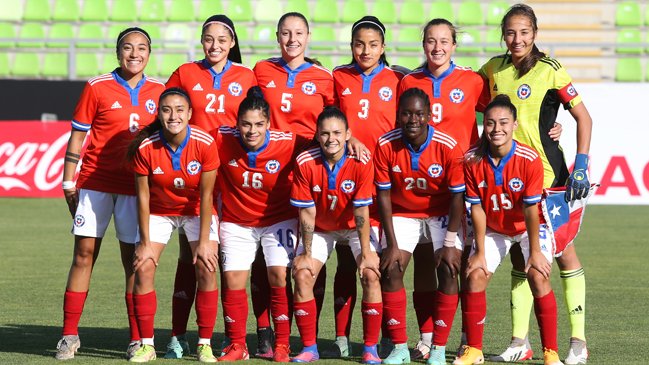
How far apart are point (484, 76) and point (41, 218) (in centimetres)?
779

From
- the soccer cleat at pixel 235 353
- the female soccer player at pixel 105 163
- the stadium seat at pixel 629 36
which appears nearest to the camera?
the soccer cleat at pixel 235 353

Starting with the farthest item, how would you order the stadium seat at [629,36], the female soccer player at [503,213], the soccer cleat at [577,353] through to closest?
the stadium seat at [629,36] < the soccer cleat at [577,353] < the female soccer player at [503,213]

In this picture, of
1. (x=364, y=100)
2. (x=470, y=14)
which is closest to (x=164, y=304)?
(x=364, y=100)

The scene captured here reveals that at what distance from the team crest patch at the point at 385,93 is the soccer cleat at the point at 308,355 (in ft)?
5.19

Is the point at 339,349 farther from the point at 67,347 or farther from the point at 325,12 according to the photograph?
the point at 325,12

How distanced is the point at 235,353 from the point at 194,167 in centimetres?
111

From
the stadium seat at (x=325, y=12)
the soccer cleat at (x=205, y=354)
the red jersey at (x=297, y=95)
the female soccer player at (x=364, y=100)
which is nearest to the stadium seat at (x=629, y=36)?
the stadium seat at (x=325, y=12)

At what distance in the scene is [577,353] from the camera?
4430mm

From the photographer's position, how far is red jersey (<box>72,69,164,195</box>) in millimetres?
4711

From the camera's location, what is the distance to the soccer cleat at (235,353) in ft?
14.8

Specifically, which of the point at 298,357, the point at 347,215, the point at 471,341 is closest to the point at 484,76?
the point at 347,215

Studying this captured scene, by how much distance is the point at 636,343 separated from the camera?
4.81 m

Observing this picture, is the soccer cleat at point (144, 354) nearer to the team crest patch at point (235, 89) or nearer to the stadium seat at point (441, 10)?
the team crest patch at point (235, 89)

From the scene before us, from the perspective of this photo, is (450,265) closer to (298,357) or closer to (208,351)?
(298,357)
